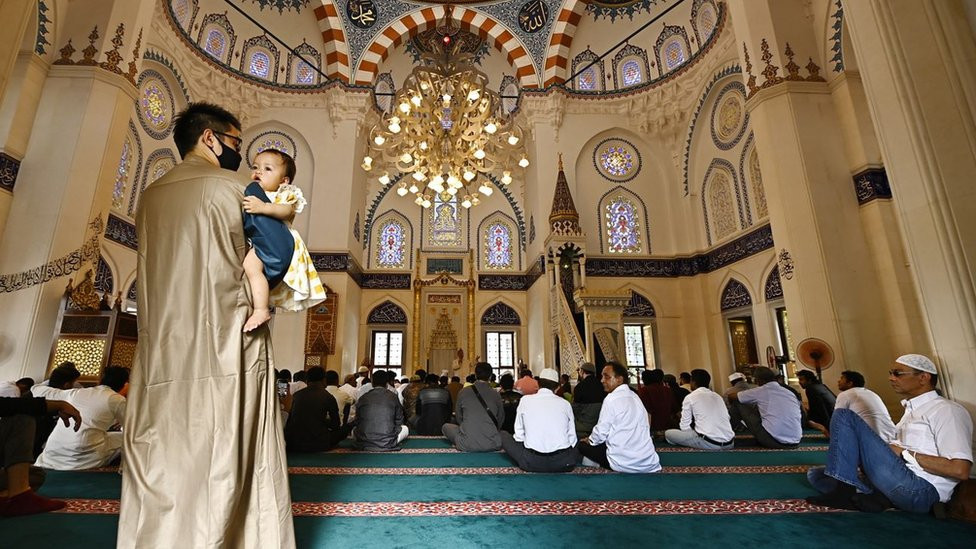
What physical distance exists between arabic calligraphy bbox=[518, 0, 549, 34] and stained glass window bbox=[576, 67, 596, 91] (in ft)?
4.68

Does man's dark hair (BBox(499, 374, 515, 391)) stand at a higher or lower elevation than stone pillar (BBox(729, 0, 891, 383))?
lower

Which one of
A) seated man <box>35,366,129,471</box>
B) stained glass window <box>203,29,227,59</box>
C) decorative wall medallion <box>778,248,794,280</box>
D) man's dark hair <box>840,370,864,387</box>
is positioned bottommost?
seated man <box>35,366,129,471</box>

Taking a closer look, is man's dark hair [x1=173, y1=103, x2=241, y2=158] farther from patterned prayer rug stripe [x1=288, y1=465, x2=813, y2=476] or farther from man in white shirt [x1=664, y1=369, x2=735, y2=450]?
man in white shirt [x1=664, y1=369, x2=735, y2=450]

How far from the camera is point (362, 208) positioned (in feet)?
32.5

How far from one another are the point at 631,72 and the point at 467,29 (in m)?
3.83

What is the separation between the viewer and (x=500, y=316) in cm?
1038

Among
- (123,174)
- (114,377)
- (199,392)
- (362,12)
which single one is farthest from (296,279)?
(362,12)

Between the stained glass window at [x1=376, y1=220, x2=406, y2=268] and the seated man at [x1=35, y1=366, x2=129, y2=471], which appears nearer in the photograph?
the seated man at [x1=35, y1=366, x2=129, y2=471]

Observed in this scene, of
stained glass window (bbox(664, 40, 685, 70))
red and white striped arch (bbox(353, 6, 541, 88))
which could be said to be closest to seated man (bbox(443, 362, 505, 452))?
red and white striped arch (bbox(353, 6, 541, 88))

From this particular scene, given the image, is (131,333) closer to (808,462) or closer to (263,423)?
(263,423)

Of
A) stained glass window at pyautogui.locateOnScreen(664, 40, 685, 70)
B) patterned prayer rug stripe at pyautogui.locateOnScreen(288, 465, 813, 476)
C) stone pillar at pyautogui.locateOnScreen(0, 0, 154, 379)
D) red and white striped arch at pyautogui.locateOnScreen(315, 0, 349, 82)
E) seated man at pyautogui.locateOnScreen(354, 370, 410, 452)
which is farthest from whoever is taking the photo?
red and white striped arch at pyautogui.locateOnScreen(315, 0, 349, 82)

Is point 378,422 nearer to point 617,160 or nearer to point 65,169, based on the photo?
point 65,169

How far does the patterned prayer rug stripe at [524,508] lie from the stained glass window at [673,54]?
8961 mm

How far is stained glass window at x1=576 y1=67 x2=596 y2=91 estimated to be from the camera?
955 centimetres
